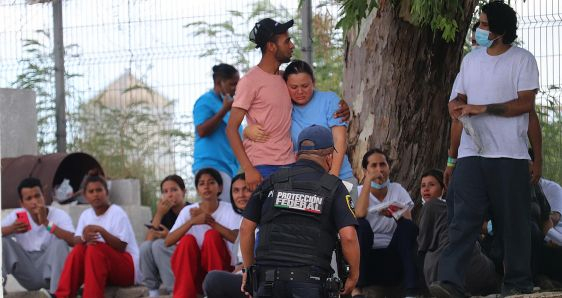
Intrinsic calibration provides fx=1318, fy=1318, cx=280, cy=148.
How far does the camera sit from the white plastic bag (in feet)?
43.9

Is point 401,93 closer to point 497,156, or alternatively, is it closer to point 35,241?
point 497,156

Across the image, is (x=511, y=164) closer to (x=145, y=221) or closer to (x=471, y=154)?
(x=471, y=154)

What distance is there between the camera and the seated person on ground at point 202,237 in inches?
416

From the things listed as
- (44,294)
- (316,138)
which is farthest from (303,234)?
(44,294)

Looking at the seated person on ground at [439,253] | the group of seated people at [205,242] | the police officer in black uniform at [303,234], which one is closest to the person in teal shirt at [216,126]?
the group of seated people at [205,242]

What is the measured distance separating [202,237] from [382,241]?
5.38 ft

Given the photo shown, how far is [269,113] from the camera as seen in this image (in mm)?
8992

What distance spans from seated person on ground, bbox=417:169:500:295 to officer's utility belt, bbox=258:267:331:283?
2.31 metres

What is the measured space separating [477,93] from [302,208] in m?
2.06

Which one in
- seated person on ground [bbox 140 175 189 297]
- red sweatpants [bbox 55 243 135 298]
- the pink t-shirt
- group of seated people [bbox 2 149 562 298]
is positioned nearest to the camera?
the pink t-shirt

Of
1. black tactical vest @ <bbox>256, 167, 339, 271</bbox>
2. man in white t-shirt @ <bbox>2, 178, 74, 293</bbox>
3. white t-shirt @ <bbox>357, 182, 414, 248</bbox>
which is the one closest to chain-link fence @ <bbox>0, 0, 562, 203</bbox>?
man in white t-shirt @ <bbox>2, 178, 74, 293</bbox>

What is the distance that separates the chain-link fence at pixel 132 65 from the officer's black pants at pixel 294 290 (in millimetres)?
5828

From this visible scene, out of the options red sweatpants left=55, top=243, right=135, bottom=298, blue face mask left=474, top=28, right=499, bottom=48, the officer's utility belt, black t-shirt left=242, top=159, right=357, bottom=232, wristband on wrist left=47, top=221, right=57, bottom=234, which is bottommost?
red sweatpants left=55, top=243, right=135, bottom=298

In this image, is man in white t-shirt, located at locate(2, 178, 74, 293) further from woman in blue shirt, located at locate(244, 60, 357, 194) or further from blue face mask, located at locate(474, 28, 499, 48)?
blue face mask, located at locate(474, 28, 499, 48)
